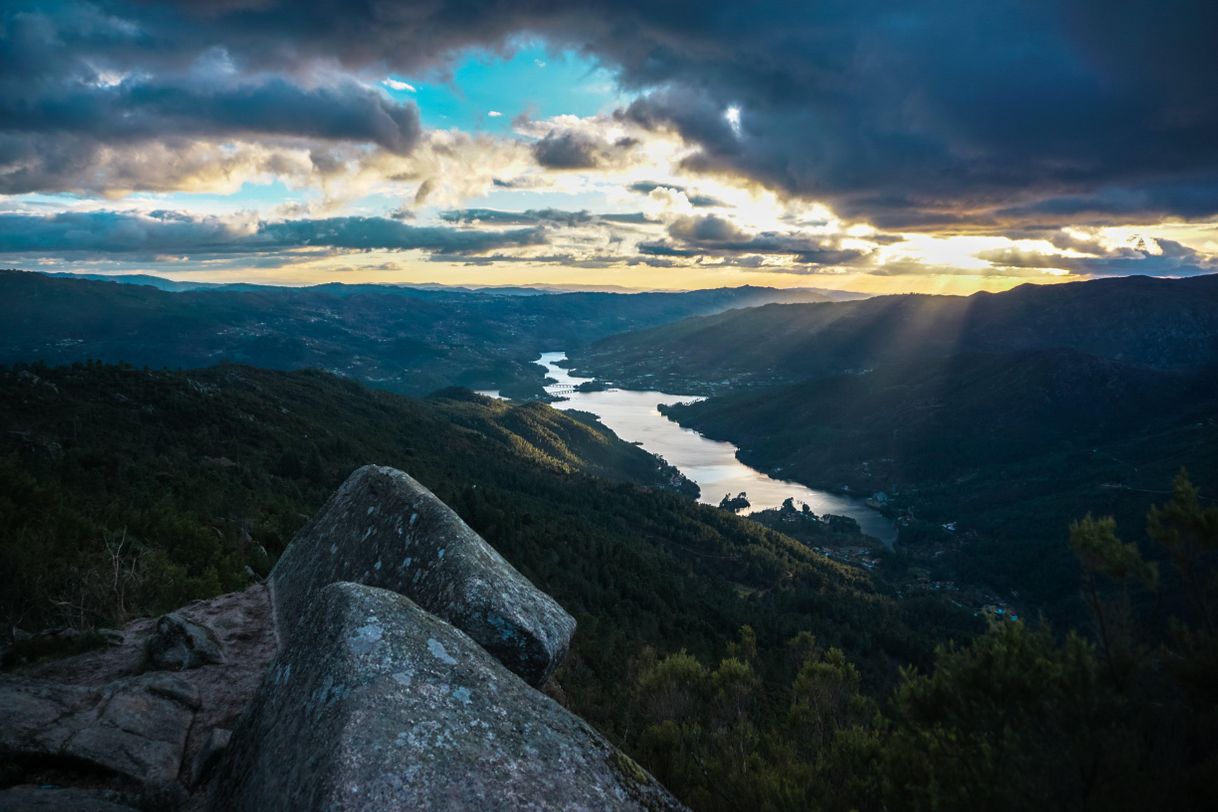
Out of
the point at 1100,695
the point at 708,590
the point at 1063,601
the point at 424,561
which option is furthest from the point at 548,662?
the point at 1063,601

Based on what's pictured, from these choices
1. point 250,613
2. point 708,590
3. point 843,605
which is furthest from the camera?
point 843,605

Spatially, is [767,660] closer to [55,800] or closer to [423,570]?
[423,570]

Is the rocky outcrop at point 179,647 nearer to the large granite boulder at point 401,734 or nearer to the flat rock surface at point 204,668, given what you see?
the flat rock surface at point 204,668

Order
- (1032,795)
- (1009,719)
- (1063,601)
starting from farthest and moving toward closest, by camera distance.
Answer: (1063,601), (1009,719), (1032,795)

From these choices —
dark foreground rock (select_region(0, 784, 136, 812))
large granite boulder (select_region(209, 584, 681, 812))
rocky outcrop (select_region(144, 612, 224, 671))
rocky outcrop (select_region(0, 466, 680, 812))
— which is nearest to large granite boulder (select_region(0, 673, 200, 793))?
rocky outcrop (select_region(0, 466, 680, 812))

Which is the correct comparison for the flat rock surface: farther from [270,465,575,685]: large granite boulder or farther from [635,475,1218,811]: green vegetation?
[635,475,1218,811]: green vegetation

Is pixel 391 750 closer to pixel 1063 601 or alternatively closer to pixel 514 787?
pixel 514 787
